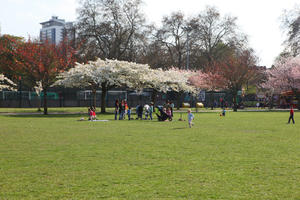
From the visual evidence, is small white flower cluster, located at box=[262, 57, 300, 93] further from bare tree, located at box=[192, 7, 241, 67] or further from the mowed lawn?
the mowed lawn

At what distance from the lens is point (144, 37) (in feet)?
172

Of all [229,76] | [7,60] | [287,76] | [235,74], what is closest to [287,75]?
[287,76]

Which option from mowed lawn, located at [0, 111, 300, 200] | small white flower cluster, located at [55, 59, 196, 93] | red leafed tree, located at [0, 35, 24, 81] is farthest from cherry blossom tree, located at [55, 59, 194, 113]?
mowed lawn, located at [0, 111, 300, 200]

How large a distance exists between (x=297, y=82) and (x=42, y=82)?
3594 cm

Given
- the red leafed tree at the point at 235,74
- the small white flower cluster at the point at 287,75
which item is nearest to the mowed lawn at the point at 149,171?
the red leafed tree at the point at 235,74

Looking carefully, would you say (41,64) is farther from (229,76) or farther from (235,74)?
(235,74)

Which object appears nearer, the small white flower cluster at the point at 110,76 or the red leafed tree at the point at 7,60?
the small white flower cluster at the point at 110,76

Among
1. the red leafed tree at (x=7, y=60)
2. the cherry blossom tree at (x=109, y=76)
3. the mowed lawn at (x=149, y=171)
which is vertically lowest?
the mowed lawn at (x=149, y=171)

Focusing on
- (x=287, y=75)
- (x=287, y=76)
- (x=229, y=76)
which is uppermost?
(x=287, y=75)

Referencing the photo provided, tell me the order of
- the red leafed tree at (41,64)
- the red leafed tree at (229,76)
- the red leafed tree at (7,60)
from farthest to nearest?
1. the red leafed tree at (229,76)
2. the red leafed tree at (7,60)
3. the red leafed tree at (41,64)

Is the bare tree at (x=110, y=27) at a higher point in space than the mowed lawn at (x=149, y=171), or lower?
higher

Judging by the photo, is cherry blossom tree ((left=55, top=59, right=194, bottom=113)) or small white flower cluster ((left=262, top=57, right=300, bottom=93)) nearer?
cherry blossom tree ((left=55, top=59, right=194, bottom=113))

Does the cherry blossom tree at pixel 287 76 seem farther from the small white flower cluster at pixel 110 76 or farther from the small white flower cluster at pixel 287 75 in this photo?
the small white flower cluster at pixel 110 76

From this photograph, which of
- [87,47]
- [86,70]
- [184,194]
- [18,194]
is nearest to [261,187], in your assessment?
[184,194]
